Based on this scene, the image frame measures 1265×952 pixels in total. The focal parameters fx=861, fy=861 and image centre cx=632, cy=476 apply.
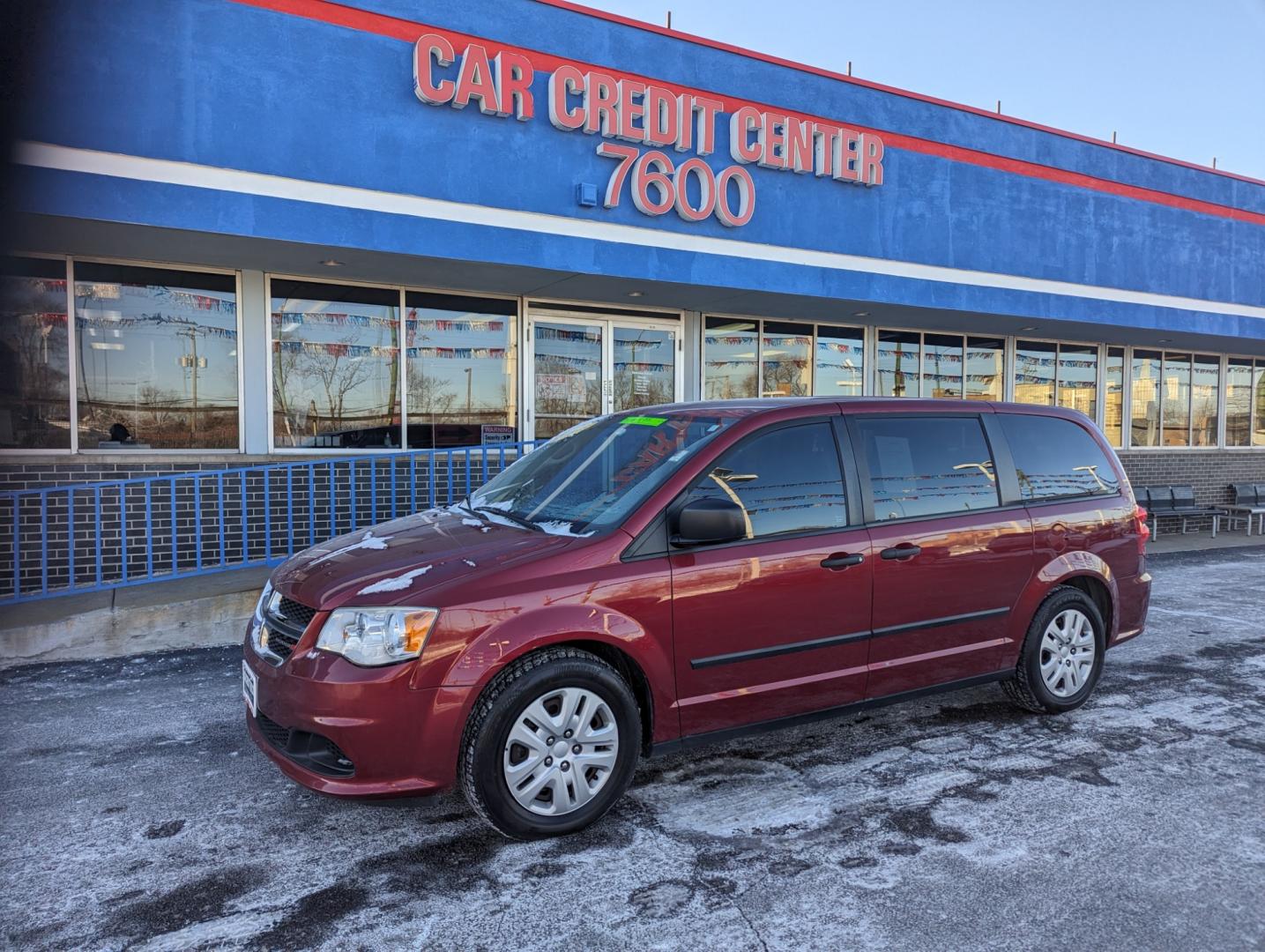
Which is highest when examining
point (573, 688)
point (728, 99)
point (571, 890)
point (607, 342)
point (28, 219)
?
point (728, 99)

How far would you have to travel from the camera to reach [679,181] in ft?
30.4

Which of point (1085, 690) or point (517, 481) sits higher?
point (517, 481)

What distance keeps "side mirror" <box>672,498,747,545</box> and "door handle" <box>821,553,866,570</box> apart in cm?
56

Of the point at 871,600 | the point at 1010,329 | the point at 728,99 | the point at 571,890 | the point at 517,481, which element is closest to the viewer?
the point at 571,890

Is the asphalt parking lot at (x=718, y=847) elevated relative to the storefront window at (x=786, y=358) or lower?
lower

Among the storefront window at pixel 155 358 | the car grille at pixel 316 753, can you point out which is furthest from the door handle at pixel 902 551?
the storefront window at pixel 155 358

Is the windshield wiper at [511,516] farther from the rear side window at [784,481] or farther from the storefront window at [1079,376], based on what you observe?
the storefront window at [1079,376]

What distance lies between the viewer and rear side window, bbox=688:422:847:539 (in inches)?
152

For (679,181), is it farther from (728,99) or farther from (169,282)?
(169,282)

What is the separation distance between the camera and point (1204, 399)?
647 inches

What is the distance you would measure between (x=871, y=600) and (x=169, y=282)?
736 cm

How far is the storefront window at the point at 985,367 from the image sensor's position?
13.7 meters

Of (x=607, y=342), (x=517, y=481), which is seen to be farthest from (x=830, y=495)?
(x=607, y=342)

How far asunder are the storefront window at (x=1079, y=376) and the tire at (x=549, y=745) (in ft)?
43.8
